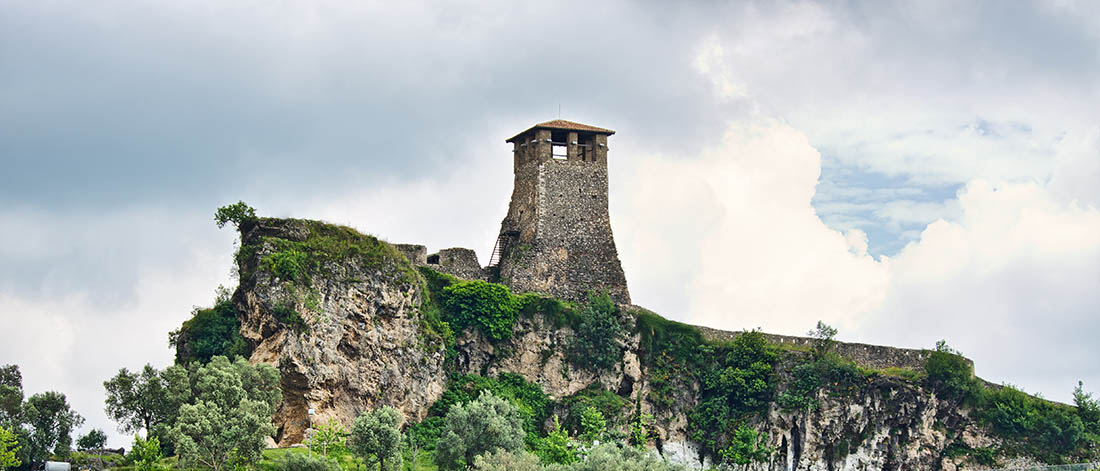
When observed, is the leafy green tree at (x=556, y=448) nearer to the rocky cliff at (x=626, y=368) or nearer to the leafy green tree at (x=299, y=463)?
the rocky cliff at (x=626, y=368)

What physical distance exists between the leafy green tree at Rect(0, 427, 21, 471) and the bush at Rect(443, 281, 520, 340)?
23988 mm

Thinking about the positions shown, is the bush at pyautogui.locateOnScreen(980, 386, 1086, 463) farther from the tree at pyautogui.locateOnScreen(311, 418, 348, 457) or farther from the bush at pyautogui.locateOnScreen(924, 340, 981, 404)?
the tree at pyautogui.locateOnScreen(311, 418, 348, 457)

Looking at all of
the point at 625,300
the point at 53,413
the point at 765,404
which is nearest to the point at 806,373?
the point at 765,404

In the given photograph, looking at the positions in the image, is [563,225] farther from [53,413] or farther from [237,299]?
[53,413]

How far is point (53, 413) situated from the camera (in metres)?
77.2

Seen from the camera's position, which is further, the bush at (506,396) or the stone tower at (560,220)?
the stone tower at (560,220)

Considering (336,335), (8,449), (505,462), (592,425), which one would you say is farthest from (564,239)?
(8,449)

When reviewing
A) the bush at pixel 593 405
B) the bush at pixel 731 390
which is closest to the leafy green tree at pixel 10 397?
the bush at pixel 593 405

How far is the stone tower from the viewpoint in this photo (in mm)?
94688

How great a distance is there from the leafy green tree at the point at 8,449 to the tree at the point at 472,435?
19.3m

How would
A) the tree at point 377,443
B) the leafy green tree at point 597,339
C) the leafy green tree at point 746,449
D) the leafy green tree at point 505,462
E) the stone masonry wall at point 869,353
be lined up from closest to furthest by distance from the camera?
the tree at point 377,443 → the leafy green tree at point 505,462 → the leafy green tree at point 597,339 → the leafy green tree at point 746,449 → the stone masonry wall at point 869,353

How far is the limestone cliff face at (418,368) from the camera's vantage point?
8069 centimetres

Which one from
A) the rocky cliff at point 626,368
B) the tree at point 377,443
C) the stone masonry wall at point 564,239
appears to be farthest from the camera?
the stone masonry wall at point 564,239

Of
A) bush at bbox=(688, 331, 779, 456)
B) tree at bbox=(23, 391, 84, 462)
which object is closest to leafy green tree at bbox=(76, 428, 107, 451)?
tree at bbox=(23, 391, 84, 462)
